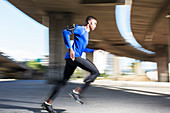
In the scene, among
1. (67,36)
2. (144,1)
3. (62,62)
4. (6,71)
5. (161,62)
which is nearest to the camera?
(67,36)

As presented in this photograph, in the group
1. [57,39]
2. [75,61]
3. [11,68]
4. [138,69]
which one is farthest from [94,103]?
[138,69]

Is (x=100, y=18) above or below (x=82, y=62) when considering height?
above

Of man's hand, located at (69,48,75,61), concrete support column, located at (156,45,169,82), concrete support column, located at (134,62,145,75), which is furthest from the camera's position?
concrete support column, located at (134,62,145,75)

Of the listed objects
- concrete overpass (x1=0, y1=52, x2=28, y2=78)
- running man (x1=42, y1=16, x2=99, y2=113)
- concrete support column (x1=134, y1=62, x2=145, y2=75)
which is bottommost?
concrete support column (x1=134, y1=62, x2=145, y2=75)

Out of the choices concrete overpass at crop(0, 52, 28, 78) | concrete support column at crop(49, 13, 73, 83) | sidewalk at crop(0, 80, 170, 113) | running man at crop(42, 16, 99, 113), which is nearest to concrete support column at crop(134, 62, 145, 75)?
concrete overpass at crop(0, 52, 28, 78)

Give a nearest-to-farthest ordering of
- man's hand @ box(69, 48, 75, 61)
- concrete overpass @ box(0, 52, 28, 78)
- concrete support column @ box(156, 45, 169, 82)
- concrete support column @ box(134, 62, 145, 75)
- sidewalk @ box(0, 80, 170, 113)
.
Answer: man's hand @ box(69, 48, 75, 61) → sidewalk @ box(0, 80, 170, 113) → concrete overpass @ box(0, 52, 28, 78) → concrete support column @ box(156, 45, 169, 82) → concrete support column @ box(134, 62, 145, 75)

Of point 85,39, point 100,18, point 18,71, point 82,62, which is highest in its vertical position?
point 100,18

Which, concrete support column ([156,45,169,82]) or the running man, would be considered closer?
the running man

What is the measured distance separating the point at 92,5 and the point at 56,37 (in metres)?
3.27

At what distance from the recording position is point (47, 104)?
13.6 ft

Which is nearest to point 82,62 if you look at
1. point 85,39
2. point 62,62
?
point 85,39

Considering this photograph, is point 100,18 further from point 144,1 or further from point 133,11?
point 144,1

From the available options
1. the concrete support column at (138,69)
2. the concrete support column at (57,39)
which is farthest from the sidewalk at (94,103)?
the concrete support column at (138,69)

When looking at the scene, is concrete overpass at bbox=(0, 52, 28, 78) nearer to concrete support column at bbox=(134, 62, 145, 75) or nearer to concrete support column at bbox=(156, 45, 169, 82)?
concrete support column at bbox=(156, 45, 169, 82)
